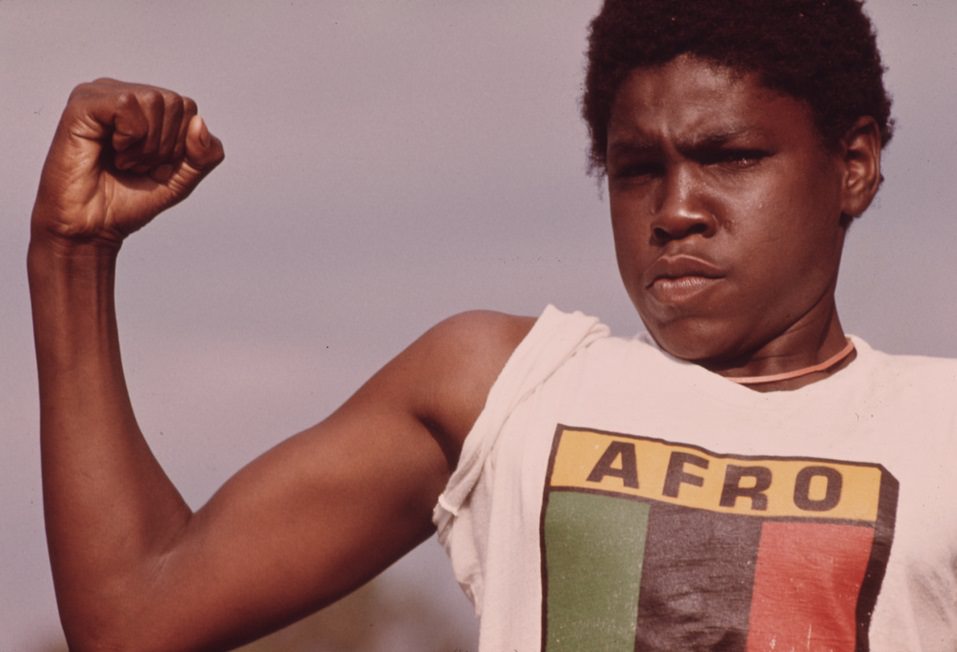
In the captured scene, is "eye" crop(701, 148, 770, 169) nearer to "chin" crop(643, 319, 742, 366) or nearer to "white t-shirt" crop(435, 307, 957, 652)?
"chin" crop(643, 319, 742, 366)

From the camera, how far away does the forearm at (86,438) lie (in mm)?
3377

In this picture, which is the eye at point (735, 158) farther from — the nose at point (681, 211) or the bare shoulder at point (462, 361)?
the bare shoulder at point (462, 361)

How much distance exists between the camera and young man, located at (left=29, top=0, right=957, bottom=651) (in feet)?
10.3

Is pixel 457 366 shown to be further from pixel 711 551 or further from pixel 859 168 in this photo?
pixel 859 168

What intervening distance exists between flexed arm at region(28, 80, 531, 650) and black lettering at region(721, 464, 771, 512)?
54 cm

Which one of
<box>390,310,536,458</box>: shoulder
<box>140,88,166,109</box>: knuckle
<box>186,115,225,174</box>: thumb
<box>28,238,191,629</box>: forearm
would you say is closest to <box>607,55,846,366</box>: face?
<box>390,310,536,458</box>: shoulder

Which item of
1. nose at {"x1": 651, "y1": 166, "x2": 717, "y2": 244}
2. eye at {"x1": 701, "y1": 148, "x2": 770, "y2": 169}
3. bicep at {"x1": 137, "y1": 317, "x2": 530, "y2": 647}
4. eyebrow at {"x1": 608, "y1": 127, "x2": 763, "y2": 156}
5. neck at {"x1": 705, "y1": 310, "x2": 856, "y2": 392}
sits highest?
eyebrow at {"x1": 608, "y1": 127, "x2": 763, "y2": 156}

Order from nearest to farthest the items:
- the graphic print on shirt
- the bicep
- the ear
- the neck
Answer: the graphic print on shirt
the bicep
the neck
the ear

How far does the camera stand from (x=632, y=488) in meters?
3.22

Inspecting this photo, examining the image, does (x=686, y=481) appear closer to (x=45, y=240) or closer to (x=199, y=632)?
(x=199, y=632)

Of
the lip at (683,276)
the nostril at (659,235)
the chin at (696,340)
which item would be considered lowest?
the chin at (696,340)

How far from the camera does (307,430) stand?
12.0ft

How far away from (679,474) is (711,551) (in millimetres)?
180

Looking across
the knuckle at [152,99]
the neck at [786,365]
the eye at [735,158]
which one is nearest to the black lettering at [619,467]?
the neck at [786,365]
